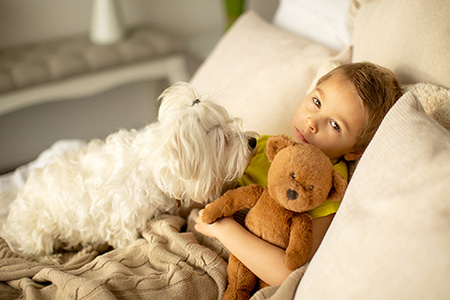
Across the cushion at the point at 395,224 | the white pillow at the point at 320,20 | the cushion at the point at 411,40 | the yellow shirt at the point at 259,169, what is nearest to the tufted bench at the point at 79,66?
the white pillow at the point at 320,20

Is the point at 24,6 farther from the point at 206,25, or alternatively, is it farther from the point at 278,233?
the point at 278,233

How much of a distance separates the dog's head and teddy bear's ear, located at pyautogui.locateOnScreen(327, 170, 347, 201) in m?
0.32

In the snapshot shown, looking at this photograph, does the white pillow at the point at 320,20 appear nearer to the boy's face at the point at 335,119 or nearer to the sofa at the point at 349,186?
the sofa at the point at 349,186

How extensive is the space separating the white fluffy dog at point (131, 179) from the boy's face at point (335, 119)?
20cm

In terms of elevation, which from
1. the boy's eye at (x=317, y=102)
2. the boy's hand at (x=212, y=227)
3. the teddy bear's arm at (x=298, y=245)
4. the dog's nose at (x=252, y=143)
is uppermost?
the boy's eye at (x=317, y=102)

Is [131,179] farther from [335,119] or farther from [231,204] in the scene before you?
[335,119]

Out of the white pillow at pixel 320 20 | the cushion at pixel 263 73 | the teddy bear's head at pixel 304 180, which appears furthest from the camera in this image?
the white pillow at pixel 320 20

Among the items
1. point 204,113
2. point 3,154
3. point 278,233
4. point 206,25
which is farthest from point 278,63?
point 3,154

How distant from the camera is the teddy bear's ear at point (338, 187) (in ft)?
2.97

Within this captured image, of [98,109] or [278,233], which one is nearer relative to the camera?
[278,233]

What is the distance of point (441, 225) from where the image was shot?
710 mm

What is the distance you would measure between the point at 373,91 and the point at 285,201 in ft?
1.44

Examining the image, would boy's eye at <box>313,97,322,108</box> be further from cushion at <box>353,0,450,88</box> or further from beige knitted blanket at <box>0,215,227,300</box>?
beige knitted blanket at <box>0,215,227,300</box>

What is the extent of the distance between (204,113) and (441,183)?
25.5 inches
